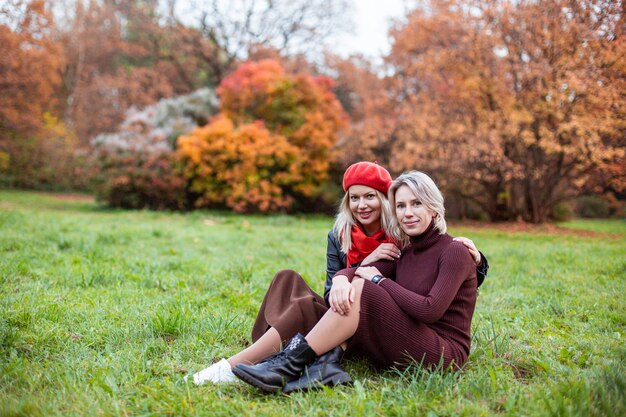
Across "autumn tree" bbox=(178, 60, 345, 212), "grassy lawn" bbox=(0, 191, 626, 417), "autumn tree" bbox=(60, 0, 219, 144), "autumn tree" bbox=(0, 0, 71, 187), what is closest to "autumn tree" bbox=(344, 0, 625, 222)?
"autumn tree" bbox=(178, 60, 345, 212)

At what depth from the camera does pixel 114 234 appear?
7.11 meters

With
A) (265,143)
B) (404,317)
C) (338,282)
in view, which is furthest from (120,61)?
(404,317)

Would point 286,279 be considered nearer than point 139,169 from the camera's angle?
Yes

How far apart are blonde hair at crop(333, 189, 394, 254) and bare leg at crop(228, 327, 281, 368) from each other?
2.53 feet

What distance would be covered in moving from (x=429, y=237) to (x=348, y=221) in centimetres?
65

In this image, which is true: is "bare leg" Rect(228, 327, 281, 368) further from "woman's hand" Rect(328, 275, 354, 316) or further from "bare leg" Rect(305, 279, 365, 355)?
"woman's hand" Rect(328, 275, 354, 316)

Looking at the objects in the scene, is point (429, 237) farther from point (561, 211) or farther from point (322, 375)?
point (561, 211)

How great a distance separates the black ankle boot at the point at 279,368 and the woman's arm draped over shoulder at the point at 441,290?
55 centimetres

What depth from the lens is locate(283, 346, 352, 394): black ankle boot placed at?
7.62 feet

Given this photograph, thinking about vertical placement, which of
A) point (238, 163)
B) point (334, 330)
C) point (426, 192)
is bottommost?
point (334, 330)

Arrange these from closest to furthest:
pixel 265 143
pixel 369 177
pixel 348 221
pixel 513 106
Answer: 1. pixel 369 177
2. pixel 348 221
3. pixel 513 106
4. pixel 265 143

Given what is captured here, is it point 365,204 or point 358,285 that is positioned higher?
point 365,204

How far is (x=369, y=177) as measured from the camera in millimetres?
3008

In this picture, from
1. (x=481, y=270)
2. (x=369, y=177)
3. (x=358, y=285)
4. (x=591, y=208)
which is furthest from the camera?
(x=591, y=208)
